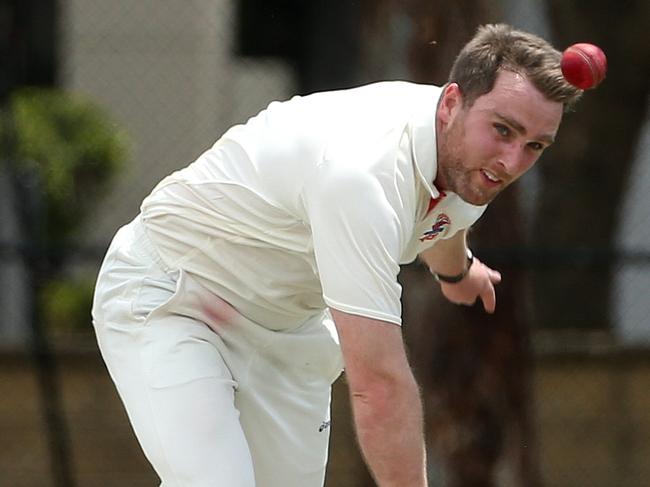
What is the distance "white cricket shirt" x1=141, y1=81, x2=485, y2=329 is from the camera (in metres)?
3.35

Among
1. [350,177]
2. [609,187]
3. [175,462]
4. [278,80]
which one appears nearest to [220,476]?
[175,462]

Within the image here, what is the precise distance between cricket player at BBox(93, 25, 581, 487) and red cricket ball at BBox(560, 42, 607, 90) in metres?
0.07

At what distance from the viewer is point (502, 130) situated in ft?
11.4

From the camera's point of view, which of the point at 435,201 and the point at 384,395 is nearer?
the point at 384,395

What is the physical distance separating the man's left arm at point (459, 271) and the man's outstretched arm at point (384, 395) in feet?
2.85

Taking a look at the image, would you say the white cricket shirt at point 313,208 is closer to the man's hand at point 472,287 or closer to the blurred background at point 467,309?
the man's hand at point 472,287

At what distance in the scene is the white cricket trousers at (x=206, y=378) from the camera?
12.2ft

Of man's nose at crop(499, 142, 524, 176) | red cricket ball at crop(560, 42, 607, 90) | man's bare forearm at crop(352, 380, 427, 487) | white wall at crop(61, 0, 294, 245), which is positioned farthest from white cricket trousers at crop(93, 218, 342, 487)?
white wall at crop(61, 0, 294, 245)

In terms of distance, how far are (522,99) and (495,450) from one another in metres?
3.98

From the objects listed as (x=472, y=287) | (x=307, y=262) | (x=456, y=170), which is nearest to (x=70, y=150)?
(x=472, y=287)

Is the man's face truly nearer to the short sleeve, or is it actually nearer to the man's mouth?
the man's mouth

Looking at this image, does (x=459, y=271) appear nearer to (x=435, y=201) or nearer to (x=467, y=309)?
(x=435, y=201)

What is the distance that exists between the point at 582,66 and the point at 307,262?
911 millimetres

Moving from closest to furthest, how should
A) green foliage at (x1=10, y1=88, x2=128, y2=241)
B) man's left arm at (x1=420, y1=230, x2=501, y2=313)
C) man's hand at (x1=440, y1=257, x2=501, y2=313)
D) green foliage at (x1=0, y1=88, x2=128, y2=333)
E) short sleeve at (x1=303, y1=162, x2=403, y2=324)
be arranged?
1. short sleeve at (x1=303, y1=162, x2=403, y2=324)
2. man's left arm at (x1=420, y1=230, x2=501, y2=313)
3. man's hand at (x1=440, y1=257, x2=501, y2=313)
4. green foliage at (x1=0, y1=88, x2=128, y2=333)
5. green foliage at (x1=10, y1=88, x2=128, y2=241)
